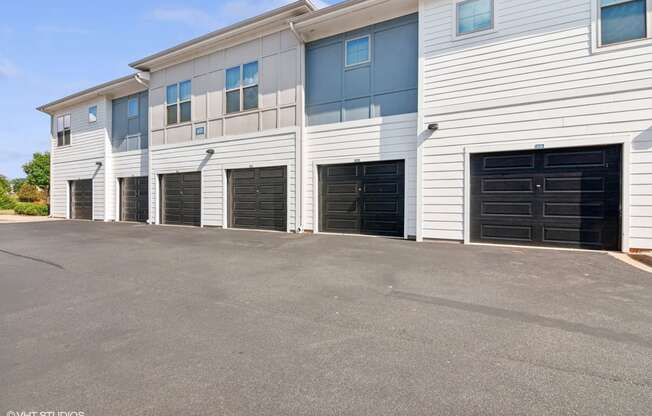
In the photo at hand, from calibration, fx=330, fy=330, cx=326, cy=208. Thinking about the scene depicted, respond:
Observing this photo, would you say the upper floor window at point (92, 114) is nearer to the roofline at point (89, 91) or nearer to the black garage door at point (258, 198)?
the roofline at point (89, 91)

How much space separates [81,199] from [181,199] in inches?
309

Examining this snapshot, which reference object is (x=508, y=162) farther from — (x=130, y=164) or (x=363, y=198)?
(x=130, y=164)

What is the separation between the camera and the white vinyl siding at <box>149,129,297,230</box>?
10477mm

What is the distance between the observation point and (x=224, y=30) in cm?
1097

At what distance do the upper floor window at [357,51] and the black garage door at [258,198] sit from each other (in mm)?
3831

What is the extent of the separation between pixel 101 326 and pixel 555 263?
6.62 meters

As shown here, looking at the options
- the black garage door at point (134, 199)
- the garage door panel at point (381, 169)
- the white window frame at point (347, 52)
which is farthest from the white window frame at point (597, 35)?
the black garage door at point (134, 199)

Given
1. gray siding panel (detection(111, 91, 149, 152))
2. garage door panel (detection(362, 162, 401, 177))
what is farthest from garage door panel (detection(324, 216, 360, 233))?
gray siding panel (detection(111, 91, 149, 152))

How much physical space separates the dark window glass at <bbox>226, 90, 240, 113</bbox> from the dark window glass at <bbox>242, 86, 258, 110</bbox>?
29 centimetres

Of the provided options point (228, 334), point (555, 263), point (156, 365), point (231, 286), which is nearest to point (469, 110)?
point (555, 263)

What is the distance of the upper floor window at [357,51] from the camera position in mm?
9508

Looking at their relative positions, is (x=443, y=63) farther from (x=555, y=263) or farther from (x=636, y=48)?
(x=555, y=263)

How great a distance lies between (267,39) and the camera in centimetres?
1077

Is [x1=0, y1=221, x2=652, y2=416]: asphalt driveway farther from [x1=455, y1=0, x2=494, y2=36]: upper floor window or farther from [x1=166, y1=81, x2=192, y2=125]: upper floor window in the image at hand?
[x1=166, y1=81, x2=192, y2=125]: upper floor window
